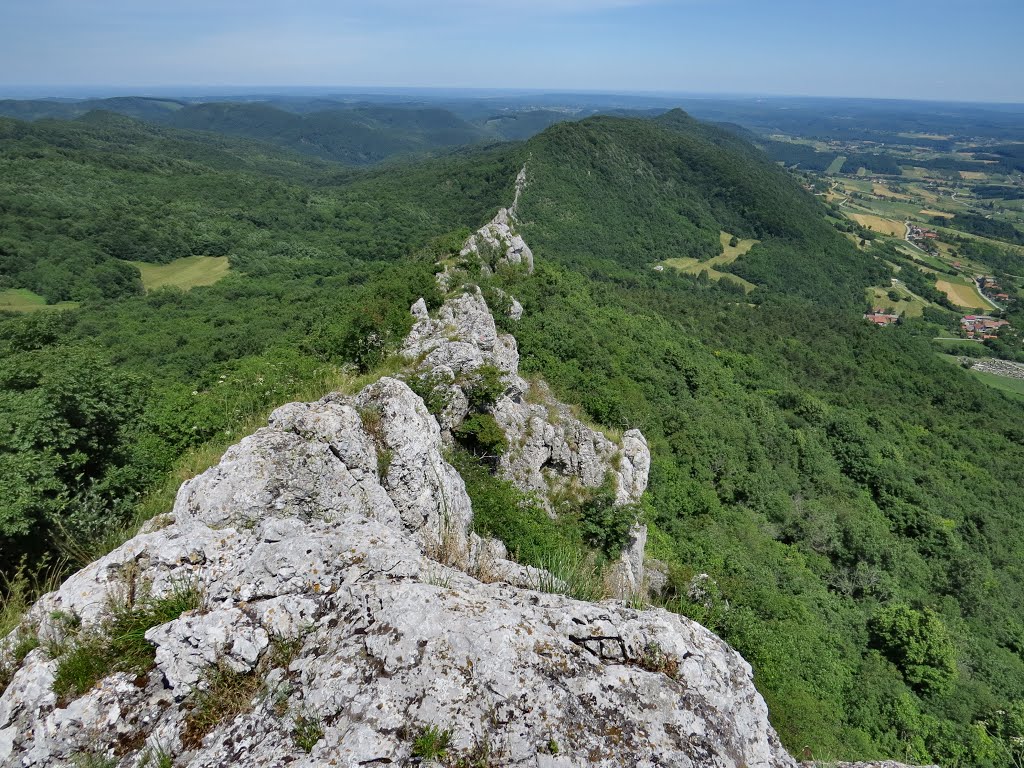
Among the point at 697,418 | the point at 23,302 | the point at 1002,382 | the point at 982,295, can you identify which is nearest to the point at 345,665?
the point at 697,418

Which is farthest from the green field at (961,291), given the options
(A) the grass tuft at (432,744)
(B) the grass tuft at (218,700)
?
(B) the grass tuft at (218,700)

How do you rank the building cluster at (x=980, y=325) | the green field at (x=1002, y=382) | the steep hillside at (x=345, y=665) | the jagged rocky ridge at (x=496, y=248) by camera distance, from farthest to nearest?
the building cluster at (x=980, y=325)
the green field at (x=1002, y=382)
the jagged rocky ridge at (x=496, y=248)
the steep hillside at (x=345, y=665)

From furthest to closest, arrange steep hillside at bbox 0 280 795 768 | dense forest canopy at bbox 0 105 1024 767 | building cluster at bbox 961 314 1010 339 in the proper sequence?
1. building cluster at bbox 961 314 1010 339
2. dense forest canopy at bbox 0 105 1024 767
3. steep hillside at bbox 0 280 795 768

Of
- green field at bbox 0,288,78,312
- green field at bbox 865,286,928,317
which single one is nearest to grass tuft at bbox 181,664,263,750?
green field at bbox 0,288,78,312

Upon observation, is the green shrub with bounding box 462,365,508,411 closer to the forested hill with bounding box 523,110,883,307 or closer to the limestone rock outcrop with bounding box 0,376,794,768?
the limestone rock outcrop with bounding box 0,376,794,768

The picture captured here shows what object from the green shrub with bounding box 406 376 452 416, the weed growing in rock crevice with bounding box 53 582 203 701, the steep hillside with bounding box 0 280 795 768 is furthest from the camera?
the green shrub with bounding box 406 376 452 416

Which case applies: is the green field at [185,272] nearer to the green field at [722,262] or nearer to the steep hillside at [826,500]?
the steep hillside at [826,500]

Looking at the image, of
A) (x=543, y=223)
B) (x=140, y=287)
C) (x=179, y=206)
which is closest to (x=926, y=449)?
(x=543, y=223)
